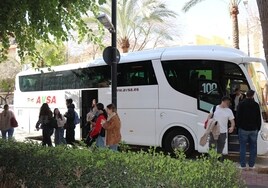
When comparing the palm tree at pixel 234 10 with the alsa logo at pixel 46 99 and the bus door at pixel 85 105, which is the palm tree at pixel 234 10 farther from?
the bus door at pixel 85 105

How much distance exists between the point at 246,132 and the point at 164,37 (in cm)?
2383

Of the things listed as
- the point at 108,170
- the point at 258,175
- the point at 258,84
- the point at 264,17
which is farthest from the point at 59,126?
the point at 108,170

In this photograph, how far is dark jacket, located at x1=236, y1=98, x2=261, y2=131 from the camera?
9469 millimetres

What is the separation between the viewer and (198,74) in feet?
39.9

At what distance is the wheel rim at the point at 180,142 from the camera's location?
12.3 meters

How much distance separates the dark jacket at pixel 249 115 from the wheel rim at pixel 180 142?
2.99 m

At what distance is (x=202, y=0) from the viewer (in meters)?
24.5

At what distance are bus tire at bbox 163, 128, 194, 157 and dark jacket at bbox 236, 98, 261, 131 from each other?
114 inches

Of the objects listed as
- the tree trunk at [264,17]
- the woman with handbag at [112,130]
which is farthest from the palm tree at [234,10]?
the tree trunk at [264,17]

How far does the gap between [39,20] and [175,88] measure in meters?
6.47

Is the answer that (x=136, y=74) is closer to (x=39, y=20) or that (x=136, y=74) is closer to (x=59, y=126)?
(x=59, y=126)

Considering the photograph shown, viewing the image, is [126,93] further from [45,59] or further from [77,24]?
[77,24]

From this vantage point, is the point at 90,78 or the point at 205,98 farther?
the point at 90,78

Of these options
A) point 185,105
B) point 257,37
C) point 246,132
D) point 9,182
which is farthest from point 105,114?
point 257,37
